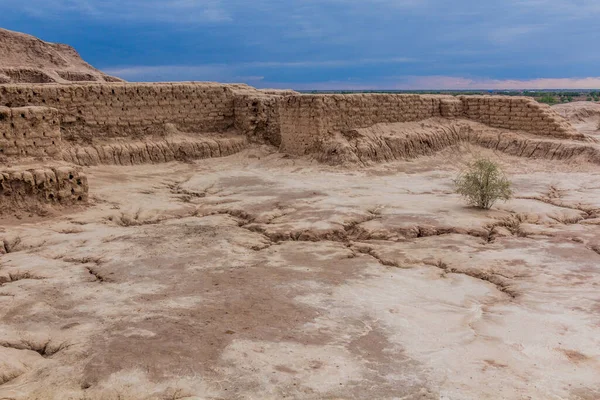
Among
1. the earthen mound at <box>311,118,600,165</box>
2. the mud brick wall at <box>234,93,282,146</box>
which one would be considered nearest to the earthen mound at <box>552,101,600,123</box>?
the earthen mound at <box>311,118,600,165</box>

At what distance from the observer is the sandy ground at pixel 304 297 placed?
12.8 ft

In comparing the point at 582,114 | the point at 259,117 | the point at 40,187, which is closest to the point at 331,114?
the point at 259,117

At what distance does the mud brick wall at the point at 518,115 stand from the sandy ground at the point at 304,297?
4.40 m

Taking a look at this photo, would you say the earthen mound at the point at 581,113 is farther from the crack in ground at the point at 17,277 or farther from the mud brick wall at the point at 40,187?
the crack in ground at the point at 17,277

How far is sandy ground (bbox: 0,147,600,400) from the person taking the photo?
3896mm

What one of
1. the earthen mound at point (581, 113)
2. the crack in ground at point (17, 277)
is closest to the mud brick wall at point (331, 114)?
the crack in ground at point (17, 277)

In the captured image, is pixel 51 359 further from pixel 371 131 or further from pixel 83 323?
pixel 371 131

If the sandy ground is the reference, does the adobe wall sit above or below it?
above

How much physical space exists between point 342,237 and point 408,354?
11.7ft

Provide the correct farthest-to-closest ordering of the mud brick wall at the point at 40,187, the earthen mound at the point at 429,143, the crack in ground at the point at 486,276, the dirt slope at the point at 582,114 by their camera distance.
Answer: the dirt slope at the point at 582,114 < the earthen mound at the point at 429,143 < the mud brick wall at the point at 40,187 < the crack in ground at the point at 486,276

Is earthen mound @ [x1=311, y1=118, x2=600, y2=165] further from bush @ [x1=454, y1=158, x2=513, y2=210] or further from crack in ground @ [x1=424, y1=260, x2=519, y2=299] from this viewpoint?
crack in ground @ [x1=424, y1=260, x2=519, y2=299]

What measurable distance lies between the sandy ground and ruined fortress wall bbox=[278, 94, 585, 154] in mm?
3530

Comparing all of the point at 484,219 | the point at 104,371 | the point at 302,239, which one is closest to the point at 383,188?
the point at 484,219

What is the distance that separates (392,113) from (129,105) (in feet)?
22.8
